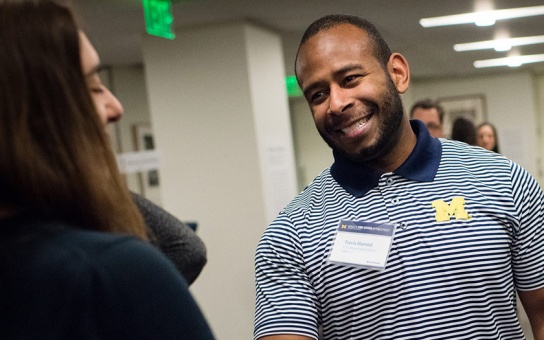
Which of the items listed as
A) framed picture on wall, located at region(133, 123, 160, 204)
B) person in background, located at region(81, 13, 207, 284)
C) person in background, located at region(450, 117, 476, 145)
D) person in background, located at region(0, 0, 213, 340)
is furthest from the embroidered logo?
framed picture on wall, located at region(133, 123, 160, 204)

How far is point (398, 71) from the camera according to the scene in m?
1.48

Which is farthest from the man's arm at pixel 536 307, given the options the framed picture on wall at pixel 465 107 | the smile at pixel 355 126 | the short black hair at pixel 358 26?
the framed picture on wall at pixel 465 107

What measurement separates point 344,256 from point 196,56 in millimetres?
3507

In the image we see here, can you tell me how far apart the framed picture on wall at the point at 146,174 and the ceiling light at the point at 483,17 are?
2.98 m

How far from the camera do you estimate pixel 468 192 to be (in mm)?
1265

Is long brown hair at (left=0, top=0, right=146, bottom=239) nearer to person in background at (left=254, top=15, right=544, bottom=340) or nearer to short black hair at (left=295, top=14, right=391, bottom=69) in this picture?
person in background at (left=254, top=15, right=544, bottom=340)

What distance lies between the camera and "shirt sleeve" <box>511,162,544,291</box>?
125 cm

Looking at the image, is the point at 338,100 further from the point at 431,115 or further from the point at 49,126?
the point at 431,115

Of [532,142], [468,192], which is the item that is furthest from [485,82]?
[468,192]

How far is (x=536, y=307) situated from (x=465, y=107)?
9363 mm

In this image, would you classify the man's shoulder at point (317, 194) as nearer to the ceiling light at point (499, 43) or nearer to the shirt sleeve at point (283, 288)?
the shirt sleeve at point (283, 288)

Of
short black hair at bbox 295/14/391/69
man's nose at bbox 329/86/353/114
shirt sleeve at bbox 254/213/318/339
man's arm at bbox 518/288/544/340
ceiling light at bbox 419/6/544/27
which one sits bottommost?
man's arm at bbox 518/288/544/340

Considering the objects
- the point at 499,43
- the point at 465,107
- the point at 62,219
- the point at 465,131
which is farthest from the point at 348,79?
the point at 465,107

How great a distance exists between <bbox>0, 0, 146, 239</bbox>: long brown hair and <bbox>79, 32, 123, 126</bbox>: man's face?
18 millimetres
